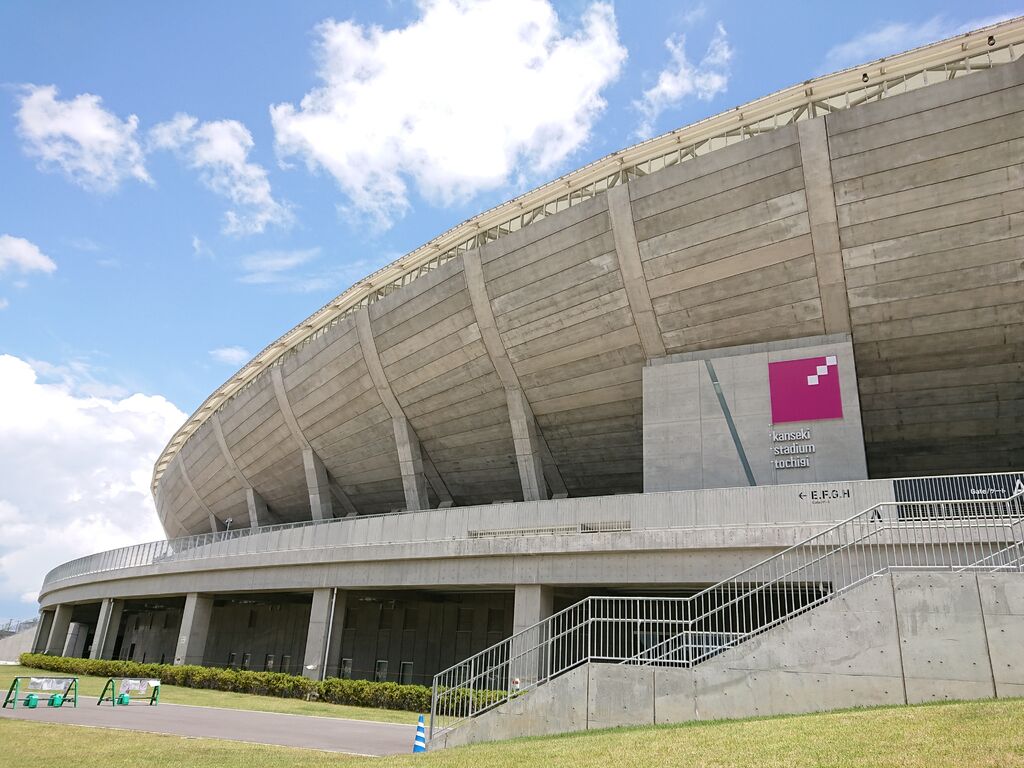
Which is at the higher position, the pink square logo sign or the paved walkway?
the pink square logo sign

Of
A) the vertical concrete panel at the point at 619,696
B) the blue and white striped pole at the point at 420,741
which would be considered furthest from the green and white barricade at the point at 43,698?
the vertical concrete panel at the point at 619,696

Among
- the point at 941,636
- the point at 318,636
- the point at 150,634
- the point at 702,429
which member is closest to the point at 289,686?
the point at 318,636

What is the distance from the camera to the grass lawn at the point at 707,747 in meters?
6.88

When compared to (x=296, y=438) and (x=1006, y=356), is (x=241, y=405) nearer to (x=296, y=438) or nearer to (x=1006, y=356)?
(x=296, y=438)

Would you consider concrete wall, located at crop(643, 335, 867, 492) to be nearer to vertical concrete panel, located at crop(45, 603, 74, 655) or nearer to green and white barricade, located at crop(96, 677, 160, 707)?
green and white barricade, located at crop(96, 677, 160, 707)

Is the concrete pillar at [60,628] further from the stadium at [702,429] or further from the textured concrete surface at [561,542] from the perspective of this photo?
the textured concrete surface at [561,542]

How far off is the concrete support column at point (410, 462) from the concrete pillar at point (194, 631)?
925 centimetres

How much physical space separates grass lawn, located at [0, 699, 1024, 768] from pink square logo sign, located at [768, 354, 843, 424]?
14175 millimetres

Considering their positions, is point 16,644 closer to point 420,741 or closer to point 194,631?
point 194,631

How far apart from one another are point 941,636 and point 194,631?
2786cm

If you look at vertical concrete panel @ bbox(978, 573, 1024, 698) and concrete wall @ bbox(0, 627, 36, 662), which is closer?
vertical concrete panel @ bbox(978, 573, 1024, 698)

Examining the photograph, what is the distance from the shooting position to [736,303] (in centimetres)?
2403

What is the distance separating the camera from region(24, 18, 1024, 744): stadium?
37.8 feet

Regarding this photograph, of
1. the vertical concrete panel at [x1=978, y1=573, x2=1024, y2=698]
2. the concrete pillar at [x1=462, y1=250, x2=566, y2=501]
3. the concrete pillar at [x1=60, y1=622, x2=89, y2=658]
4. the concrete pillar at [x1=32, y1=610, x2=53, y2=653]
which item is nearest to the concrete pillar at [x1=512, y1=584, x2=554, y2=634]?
the concrete pillar at [x1=462, y1=250, x2=566, y2=501]
